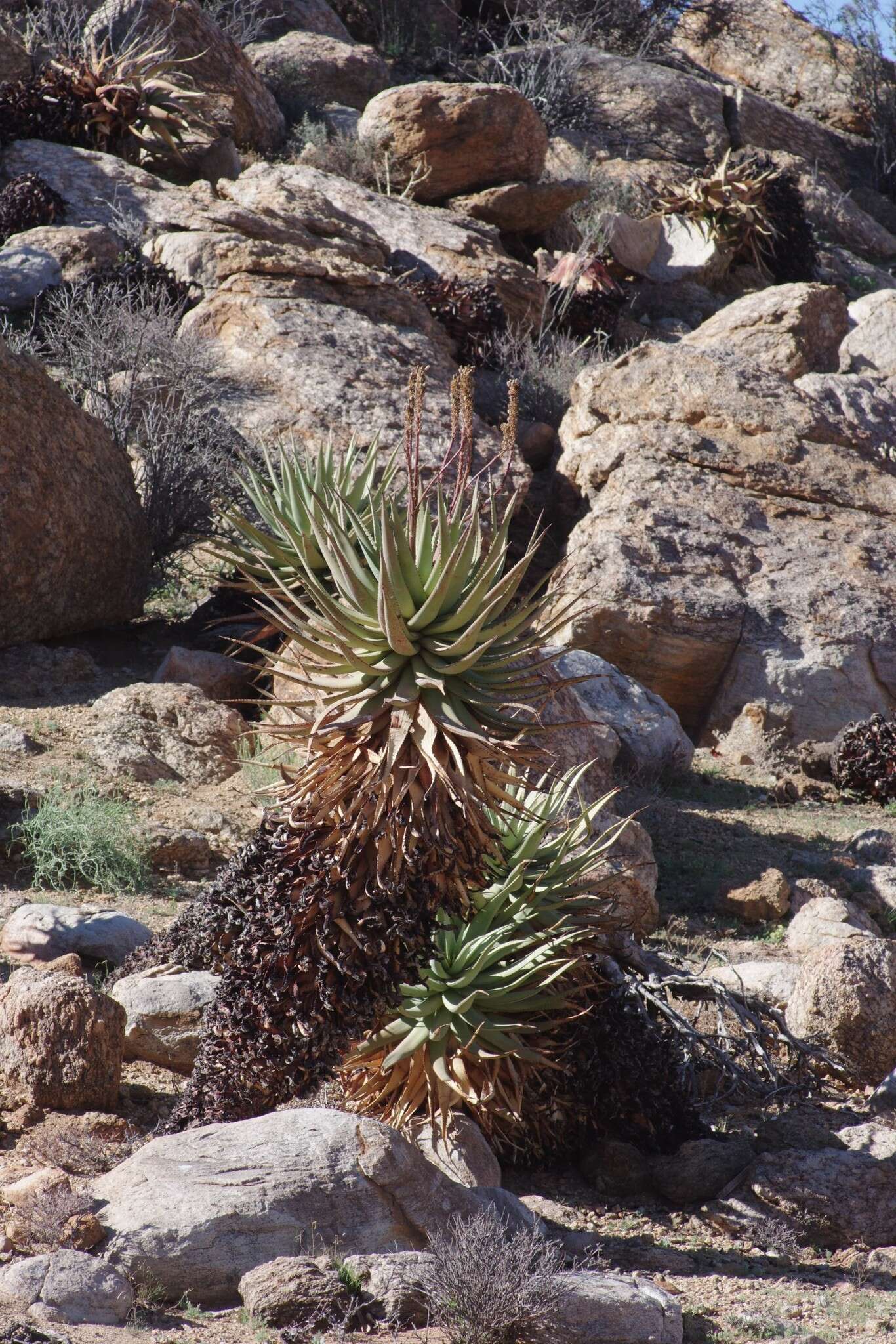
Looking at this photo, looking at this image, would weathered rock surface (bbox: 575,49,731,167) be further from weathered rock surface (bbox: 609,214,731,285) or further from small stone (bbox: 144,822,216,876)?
small stone (bbox: 144,822,216,876)

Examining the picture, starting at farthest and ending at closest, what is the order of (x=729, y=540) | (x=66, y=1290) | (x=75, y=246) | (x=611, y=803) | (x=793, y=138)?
1. (x=793, y=138)
2. (x=75, y=246)
3. (x=729, y=540)
4. (x=611, y=803)
5. (x=66, y=1290)

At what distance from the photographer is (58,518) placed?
25.4ft

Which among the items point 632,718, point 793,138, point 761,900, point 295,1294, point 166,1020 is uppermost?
point 793,138

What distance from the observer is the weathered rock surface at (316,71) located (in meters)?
17.9

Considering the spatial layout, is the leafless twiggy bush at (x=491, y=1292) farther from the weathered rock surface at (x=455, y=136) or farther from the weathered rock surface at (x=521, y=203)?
the weathered rock surface at (x=455, y=136)

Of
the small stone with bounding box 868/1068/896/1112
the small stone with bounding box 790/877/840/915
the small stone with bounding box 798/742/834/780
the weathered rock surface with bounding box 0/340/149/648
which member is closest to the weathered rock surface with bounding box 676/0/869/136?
the small stone with bounding box 798/742/834/780

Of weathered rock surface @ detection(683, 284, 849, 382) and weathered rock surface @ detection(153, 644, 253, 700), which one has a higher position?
weathered rock surface @ detection(683, 284, 849, 382)

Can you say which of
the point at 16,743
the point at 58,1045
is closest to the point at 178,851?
the point at 16,743

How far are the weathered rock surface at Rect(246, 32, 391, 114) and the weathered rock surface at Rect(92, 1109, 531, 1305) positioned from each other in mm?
17123

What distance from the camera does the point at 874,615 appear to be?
8.94 metres

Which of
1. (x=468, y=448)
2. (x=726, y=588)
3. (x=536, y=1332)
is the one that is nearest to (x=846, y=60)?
(x=726, y=588)

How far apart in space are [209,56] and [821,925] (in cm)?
1435

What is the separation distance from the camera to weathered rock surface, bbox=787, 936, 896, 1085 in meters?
4.90

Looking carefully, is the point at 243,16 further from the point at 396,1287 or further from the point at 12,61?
the point at 396,1287
